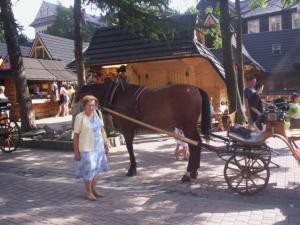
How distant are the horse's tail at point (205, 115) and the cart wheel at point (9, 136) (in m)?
6.06

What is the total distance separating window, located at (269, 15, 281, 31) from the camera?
49.9 m

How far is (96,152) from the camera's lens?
6.70 metres

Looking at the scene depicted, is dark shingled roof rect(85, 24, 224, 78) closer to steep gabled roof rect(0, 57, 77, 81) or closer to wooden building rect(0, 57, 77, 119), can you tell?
wooden building rect(0, 57, 77, 119)

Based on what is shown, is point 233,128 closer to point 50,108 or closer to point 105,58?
point 105,58

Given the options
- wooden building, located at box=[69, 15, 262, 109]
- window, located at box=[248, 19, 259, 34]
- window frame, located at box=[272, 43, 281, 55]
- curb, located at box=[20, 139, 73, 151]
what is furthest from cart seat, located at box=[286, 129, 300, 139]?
window, located at box=[248, 19, 259, 34]

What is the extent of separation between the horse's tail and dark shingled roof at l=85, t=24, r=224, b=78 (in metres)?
6.56

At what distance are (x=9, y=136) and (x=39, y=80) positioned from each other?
15.2 m

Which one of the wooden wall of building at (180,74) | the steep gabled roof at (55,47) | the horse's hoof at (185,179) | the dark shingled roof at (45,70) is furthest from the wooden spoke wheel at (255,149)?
the steep gabled roof at (55,47)

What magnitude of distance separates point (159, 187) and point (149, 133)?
7.86 meters

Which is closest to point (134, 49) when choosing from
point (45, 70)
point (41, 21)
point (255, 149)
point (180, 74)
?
point (180, 74)

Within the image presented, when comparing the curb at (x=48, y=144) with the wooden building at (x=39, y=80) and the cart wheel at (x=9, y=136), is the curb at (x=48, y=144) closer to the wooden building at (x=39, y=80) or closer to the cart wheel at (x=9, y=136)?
the cart wheel at (x=9, y=136)

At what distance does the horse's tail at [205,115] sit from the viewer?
8070 mm

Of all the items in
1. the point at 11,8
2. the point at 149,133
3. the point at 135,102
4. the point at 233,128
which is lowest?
the point at 149,133

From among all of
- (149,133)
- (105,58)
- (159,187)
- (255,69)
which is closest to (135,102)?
(159,187)
